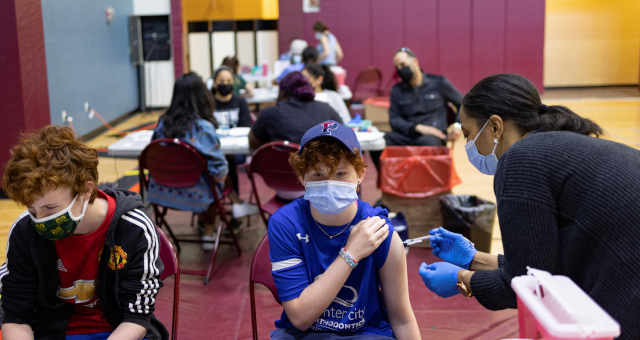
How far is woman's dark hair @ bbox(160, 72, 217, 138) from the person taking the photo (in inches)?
149

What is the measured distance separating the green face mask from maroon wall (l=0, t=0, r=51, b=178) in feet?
14.3

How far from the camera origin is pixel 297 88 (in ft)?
12.9

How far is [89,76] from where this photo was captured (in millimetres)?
8406

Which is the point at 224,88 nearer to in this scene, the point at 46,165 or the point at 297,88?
the point at 297,88

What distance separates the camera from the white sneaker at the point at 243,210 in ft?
13.6

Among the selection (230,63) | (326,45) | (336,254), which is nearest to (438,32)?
(326,45)

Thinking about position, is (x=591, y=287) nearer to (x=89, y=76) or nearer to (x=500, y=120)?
(x=500, y=120)

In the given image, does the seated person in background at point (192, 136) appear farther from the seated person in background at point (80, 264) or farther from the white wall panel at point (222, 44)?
the white wall panel at point (222, 44)

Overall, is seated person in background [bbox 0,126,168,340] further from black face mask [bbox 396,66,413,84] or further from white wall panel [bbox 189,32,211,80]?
white wall panel [bbox 189,32,211,80]

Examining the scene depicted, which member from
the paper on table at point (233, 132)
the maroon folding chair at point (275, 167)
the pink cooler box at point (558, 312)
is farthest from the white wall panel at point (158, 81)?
the pink cooler box at point (558, 312)

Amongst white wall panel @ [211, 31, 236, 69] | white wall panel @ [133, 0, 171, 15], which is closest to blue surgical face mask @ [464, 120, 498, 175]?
white wall panel @ [133, 0, 171, 15]

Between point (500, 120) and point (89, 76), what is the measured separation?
25.5ft

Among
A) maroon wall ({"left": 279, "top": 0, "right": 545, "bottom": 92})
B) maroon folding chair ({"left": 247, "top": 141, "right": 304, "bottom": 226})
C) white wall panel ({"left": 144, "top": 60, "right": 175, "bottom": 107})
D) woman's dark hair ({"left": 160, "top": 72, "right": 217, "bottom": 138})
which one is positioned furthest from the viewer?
maroon wall ({"left": 279, "top": 0, "right": 545, "bottom": 92})

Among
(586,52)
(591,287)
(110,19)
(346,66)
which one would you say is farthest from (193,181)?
(586,52)
